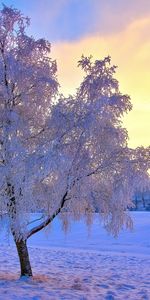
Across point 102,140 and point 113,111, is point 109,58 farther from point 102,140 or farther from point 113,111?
point 102,140

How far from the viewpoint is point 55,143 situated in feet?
33.6

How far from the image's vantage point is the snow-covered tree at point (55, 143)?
10.3 meters

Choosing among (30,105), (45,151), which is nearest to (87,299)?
(45,151)

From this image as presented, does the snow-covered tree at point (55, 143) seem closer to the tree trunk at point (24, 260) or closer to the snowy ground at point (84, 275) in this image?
the tree trunk at point (24, 260)

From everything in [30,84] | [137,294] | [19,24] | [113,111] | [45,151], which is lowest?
[137,294]

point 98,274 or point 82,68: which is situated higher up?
point 82,68

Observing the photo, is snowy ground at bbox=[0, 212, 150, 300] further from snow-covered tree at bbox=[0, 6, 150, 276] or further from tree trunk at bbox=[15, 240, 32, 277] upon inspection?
snow-covered tree at bbox=[0, 6, 150, 276]

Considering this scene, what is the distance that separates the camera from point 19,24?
38.4 feet

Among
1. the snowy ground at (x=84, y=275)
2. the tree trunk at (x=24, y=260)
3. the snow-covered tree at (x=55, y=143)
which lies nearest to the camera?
the snowy ground at (x=84, y=275)

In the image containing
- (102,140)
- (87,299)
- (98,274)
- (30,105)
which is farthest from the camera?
(98,274)

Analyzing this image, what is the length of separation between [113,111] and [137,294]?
14.0 ft

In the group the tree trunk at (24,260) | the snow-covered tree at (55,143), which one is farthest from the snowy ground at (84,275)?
the snow-covered tree at (55,143)

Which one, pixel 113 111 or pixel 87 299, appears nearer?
pixel 87 299

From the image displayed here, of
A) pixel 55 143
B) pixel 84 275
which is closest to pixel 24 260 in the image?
pixel 84 275
